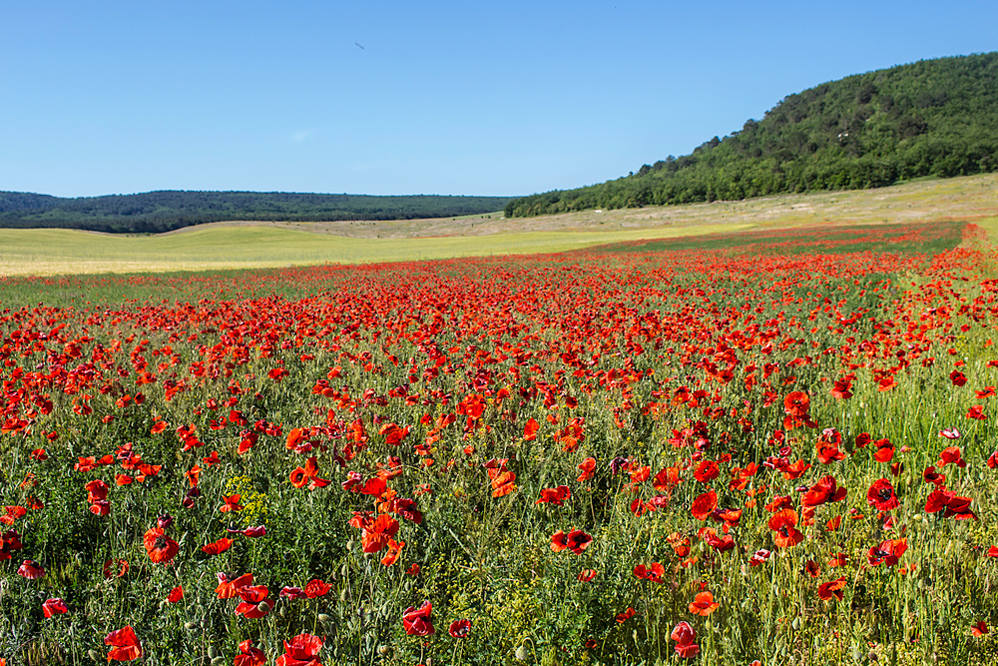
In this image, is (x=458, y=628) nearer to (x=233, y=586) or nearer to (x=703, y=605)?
(x=233, y=586)

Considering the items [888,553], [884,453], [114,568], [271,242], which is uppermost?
[271,242]

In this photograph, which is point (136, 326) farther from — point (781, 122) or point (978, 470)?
point (781, 122)

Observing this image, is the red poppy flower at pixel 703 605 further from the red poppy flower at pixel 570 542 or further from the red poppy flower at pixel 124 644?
the red poppy flower at pixel 124 644

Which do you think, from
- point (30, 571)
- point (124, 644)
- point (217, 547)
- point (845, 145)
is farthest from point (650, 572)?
point (845, 145)

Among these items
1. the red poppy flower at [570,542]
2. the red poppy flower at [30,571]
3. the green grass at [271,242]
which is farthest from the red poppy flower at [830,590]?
the green grass at [271,242]

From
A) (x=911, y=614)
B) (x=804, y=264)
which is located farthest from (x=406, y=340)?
(x=804, y=264)

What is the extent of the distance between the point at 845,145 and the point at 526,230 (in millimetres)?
73301

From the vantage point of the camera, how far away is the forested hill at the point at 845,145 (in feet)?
305

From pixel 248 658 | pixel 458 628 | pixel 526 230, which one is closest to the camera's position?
pixel 248 658

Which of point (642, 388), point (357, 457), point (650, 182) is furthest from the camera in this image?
point (650, 182)

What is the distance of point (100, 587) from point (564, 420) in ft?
8.69

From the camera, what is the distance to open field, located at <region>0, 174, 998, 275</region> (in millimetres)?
54688

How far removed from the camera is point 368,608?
2.03 metres

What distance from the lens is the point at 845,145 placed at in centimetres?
11450
